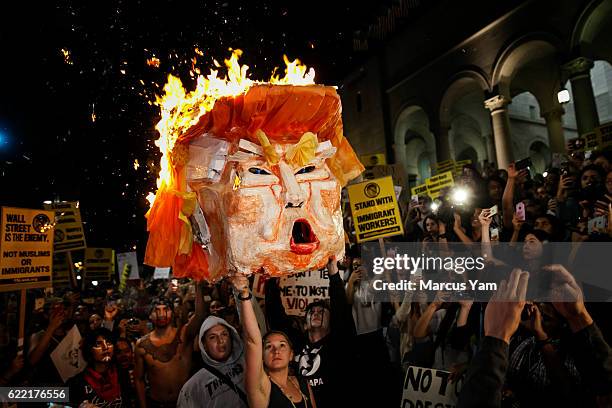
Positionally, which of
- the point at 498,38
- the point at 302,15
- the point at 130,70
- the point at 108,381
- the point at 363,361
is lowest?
the point at 108,381

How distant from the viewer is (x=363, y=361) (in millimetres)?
3525

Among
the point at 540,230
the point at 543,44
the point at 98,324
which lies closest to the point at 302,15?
the point at 540,230

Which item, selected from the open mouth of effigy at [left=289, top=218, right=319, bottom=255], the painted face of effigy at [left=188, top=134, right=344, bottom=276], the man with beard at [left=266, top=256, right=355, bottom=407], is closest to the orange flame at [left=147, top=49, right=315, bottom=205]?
the painted face of effigy at [left=188, top=134, right=344, bottom=276]

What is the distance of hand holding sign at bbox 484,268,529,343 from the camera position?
2088mm

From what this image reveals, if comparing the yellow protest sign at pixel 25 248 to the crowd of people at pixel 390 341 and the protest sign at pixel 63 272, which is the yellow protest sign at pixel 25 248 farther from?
the protest sign at pixel 63 272

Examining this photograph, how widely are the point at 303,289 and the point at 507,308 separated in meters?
2.70

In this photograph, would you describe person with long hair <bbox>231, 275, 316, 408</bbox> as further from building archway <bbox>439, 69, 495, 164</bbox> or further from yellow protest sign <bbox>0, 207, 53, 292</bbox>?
building archway <bbox>439, 69, 495, 164</bbox>

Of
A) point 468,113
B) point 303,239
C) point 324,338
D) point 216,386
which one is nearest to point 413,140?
point 468,113

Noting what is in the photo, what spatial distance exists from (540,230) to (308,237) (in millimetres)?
2475

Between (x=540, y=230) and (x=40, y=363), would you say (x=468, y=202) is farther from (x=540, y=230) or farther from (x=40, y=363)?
(x=40, y=363)

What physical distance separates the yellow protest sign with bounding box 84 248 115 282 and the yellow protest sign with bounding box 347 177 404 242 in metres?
7.58

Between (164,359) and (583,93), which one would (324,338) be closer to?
(164,359)

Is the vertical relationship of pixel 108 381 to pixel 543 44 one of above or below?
below

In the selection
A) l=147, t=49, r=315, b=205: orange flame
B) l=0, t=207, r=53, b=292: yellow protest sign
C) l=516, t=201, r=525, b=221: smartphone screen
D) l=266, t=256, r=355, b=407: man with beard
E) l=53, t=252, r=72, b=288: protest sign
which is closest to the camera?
l=147, t=49, r=315, b=205: orange flame
